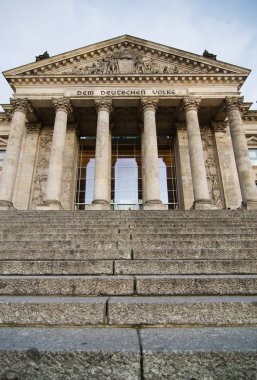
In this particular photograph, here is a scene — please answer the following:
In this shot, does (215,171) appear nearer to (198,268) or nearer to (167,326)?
(198,268)

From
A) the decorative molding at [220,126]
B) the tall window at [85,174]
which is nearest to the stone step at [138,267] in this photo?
the tall window at [85,174]

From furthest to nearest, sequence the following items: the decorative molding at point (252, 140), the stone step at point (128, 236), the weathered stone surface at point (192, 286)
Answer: the decorative molding at point (252, 140), the stone step at point (128, 236), the weathered stone surface at point (192, 286)

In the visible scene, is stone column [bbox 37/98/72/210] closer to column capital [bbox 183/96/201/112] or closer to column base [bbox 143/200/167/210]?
column base [bbox 143/200/167/210]

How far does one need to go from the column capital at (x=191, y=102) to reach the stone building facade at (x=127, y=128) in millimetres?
67

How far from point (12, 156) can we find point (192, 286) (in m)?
14.7

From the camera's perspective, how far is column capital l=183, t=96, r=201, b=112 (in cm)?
1702

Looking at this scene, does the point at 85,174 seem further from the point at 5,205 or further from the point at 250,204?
the point at 250,204

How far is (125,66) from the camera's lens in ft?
60.7

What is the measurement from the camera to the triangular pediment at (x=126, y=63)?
58.0 feet

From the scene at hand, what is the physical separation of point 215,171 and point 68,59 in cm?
1348

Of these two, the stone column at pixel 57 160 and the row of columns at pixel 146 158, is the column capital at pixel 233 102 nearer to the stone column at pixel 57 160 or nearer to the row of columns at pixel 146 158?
the row of columns at pixel 146 158

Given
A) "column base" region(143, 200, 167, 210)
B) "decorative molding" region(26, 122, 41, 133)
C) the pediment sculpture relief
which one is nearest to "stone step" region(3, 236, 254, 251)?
"column base" region(143, 200, 167, 210)

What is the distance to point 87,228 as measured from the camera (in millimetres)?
7535

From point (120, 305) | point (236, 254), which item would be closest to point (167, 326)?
point (120, 305)
